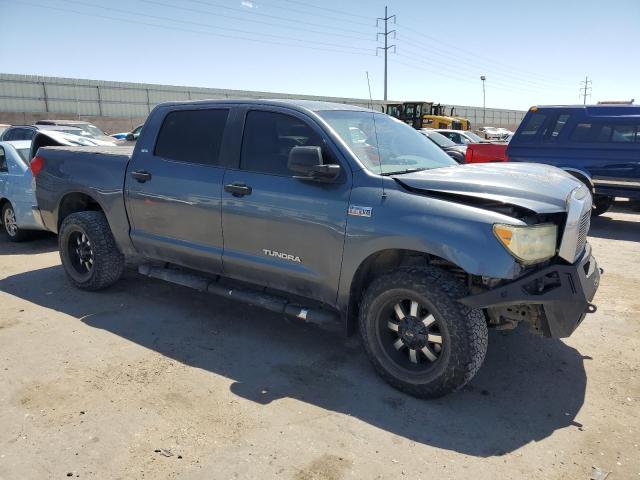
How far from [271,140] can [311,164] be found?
727 mm

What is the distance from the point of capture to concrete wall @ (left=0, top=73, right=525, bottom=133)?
32.6 metres

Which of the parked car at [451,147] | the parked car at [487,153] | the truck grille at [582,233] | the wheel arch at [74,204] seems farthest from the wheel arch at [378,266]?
the parked car at [451,147]

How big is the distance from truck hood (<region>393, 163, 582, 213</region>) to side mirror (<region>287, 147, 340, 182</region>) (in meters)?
0.45

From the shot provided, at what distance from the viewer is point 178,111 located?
474 cm

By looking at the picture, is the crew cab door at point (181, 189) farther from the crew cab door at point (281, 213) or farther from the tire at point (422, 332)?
the tire at point (422, 332)

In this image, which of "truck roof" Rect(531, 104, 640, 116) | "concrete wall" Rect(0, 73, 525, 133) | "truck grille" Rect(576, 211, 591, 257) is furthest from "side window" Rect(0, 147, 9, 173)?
"concrete wall" Rect(0, 73, 525, 133)

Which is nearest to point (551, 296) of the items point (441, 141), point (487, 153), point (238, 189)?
point (238, 189)

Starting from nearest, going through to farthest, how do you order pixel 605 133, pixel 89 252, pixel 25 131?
pixel 89 252 < pixel 605 133 < pixel 25 131

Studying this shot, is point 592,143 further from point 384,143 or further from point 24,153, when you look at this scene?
point 24,153

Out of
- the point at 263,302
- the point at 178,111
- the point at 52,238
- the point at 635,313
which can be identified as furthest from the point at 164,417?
the point at 52,238

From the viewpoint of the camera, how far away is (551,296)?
2.99 metres

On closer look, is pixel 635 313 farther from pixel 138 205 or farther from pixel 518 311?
pixel 138 205

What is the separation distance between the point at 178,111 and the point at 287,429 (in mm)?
3127

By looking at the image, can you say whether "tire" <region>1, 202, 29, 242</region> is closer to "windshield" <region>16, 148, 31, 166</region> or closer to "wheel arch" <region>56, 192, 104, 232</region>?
"windshield" <region>16, 148, 31, 166</region>
